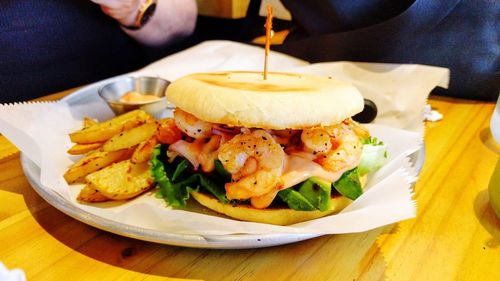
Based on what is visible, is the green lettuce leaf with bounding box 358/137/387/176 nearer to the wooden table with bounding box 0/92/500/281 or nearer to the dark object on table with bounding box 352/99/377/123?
the wooden table with bounding box 0/92/500/281

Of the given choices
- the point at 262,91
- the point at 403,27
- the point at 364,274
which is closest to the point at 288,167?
the point at 262,91

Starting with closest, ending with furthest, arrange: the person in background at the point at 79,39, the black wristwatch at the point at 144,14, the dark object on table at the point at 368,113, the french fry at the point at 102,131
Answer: the french fry at the point at 102,131, the dark object on table at the point at 368,113, the person in background at the point at 79,39, the black wristwatch at the point at 144,14

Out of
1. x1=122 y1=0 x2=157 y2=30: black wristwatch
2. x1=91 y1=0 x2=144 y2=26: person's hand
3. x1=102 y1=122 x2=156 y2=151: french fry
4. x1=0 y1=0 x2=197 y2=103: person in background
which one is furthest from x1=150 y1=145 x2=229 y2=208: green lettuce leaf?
x1=122 y1=0 x2=157 y2=30: black wristwatch

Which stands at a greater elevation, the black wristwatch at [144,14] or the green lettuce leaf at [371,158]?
the black wristwatch at [144,14]

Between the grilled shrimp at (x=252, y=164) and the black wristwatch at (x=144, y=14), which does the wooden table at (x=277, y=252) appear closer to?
the grilled shrimp at (x=252, y=164)

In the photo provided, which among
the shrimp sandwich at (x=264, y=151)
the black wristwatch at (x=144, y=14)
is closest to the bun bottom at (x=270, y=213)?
the shrimp sandwich at (x=264, y=151)

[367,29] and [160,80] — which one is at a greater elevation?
[367,29]

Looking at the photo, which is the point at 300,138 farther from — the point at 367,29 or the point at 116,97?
the point at 367,29
